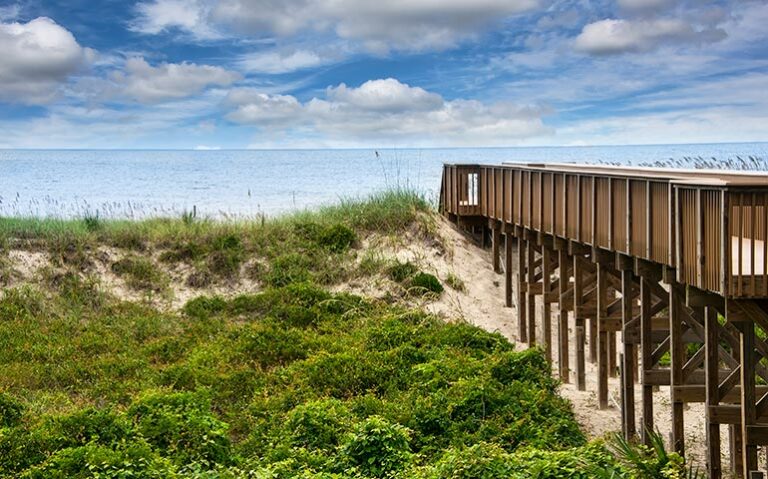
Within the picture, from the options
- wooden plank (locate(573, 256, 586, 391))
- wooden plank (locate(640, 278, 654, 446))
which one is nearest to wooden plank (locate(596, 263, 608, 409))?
wooden plank (locate(573, 256, 586, 391))

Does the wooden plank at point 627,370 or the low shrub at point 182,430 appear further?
the wooden plank at point 627,370

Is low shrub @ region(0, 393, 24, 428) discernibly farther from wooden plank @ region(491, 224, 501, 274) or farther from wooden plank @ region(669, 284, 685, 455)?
wooden plank @ region(491, 224, 501, 274)

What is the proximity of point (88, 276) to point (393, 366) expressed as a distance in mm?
11934

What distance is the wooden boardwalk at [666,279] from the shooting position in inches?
436

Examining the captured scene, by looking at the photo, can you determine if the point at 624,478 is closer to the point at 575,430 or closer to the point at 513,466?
the point at 513,466

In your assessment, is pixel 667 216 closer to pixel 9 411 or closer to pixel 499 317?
pixel 9 411

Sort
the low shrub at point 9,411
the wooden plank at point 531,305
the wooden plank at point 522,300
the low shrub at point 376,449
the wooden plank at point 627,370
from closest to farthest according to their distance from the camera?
the low shrub at point 376,449 < the low shrub at point 9,411 < the wooden plank at point 627,370 < the wooden plank at point 531,305 < the wooden plank at point 522,300

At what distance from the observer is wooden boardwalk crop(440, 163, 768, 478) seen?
36.3 feet

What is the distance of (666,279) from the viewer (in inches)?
522

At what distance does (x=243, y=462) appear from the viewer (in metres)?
12.5

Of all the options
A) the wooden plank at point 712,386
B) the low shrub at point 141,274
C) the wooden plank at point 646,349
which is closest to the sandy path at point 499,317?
the wooden plank at point 646,349

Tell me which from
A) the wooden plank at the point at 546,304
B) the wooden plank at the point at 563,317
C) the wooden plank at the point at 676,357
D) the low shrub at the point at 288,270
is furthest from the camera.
Result: the low shrub at the point at 288,270

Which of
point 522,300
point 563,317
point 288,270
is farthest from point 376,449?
point 288,270

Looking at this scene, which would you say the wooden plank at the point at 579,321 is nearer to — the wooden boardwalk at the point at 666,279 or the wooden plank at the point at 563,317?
the wooden boardwalk at the point at 666,279
